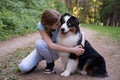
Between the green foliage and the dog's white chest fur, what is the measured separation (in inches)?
280

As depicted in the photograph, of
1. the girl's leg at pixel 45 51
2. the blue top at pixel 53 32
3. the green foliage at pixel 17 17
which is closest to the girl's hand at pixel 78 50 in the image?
the blue top at pixel 53 32

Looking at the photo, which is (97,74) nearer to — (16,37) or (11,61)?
(11,61)

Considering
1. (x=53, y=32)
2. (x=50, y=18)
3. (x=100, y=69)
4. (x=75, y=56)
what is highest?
(x=50, y=18)

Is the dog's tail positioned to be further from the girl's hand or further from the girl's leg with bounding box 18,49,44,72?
the girl's leg with bounding box 18,49,44,72

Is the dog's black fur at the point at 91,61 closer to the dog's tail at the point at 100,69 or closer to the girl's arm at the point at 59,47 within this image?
the dog's tail at the point at 100,69

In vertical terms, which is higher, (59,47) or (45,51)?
(59,47)

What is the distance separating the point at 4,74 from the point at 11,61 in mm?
1671

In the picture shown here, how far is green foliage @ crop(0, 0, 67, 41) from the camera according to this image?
14370 millimetres

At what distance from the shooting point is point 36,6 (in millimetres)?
24219

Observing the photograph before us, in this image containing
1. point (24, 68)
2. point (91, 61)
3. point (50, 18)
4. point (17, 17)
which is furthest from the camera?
point (17, 17)

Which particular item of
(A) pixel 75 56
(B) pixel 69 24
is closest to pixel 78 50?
(A) pixel 75 56

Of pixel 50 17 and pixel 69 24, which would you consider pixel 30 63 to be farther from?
pixel 69 24

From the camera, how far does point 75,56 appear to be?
19.1 ft

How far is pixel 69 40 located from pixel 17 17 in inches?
480
